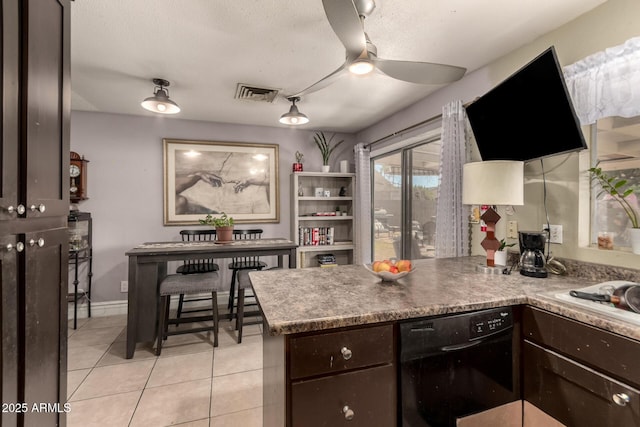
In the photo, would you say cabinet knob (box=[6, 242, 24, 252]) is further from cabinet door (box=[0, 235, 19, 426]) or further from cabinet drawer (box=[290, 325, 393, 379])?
cabinet drawer (box=[290, 325, 393, 379])

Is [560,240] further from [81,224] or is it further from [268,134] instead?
[81,224]

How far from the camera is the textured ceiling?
1654mm

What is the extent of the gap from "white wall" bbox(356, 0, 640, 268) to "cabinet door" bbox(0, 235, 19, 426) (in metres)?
2.42

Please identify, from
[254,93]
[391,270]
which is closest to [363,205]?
[254,93]

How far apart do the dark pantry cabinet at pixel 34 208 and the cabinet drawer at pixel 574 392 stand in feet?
6.26

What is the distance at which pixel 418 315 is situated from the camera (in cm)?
110

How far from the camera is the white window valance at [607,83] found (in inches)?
55.5

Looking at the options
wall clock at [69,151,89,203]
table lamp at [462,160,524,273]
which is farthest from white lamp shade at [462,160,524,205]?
wall clock at [69,151,89,203]

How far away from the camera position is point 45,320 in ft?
3.72

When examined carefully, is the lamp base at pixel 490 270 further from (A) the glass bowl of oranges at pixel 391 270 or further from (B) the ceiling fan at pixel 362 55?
(B) the ceiling fan at pixel 362 55

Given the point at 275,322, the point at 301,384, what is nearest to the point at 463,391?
the point at 301,384

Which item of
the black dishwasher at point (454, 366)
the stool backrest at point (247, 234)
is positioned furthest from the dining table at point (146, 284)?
the black dishwasher at point (454, 366)

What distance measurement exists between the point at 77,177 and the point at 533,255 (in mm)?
4148

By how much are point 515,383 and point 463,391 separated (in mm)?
310
